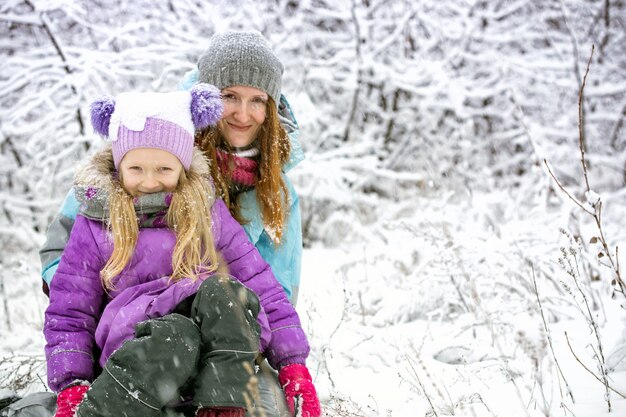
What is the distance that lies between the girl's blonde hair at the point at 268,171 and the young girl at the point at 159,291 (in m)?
0.27

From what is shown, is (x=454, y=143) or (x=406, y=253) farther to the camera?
(x=454, y=143)

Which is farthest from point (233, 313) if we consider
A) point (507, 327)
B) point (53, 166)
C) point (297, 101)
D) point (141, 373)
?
point (53, 166)

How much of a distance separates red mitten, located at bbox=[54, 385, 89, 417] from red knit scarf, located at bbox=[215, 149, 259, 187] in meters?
1.24

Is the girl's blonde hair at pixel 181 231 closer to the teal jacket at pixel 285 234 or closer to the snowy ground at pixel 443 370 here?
the teal jacket at pixel 285 234

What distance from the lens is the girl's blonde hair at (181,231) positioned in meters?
2.05

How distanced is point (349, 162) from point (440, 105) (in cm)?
161

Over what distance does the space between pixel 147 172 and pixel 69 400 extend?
0.90 m

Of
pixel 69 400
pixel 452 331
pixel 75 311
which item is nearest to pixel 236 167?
pixel 75 311

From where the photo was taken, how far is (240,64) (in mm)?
2646

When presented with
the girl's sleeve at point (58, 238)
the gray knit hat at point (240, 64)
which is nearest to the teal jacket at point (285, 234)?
the girl's sleeve at point (58, 238)

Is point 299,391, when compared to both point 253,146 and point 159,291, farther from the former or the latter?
point 253,146

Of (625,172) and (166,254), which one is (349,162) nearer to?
(625,172)

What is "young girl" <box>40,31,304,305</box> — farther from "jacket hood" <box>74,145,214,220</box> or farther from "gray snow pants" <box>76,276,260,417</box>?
"gray snow pants" <box>76,276,260,417</box>

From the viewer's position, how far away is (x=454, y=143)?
731 centimetres
